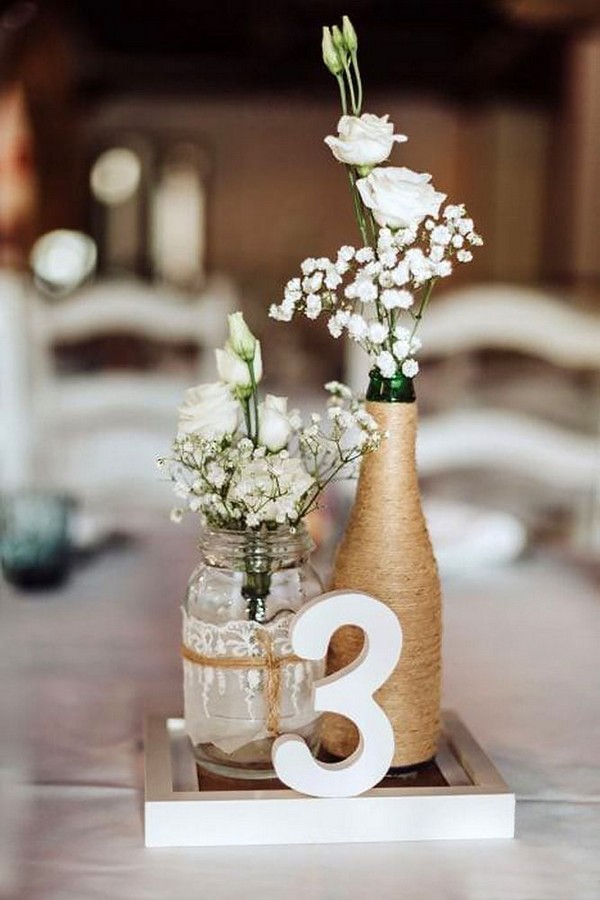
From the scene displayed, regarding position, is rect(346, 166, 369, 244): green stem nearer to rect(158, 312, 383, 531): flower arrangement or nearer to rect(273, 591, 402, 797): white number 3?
rect(158, 312, 383, 531): flower arrangement

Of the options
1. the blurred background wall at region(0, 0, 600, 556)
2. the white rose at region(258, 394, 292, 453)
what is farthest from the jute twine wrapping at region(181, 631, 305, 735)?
the blurred background wall at region(0, 0, 600, 556)

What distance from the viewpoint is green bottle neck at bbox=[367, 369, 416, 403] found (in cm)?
79

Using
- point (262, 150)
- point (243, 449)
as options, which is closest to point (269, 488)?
point (243, 449)

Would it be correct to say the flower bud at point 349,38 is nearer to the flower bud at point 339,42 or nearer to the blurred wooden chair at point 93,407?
the flower bud at point 339,42

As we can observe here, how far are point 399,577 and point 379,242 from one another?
0.21m

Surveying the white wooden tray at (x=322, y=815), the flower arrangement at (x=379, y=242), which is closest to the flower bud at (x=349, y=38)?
the flower arrangement at (x=379, y=242)

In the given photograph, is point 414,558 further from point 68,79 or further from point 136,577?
point 68,79

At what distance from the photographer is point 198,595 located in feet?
2.63

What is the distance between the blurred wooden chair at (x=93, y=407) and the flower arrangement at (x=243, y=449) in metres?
1.38

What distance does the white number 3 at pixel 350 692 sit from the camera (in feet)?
2.41

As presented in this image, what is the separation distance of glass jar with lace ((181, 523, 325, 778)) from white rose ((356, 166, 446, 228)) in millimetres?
208

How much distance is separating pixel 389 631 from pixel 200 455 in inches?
6.4

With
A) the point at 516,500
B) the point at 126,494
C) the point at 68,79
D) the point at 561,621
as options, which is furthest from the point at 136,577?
the point at 68,79

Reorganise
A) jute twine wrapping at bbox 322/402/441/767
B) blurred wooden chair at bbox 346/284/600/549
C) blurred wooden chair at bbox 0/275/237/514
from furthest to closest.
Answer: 1. blurred wooden chair at bbox 0/275/237/514
2. blurred wooden chair at bbox 346/284/600/549
3. jute twine wrapping at bbox 322/402/441/767
